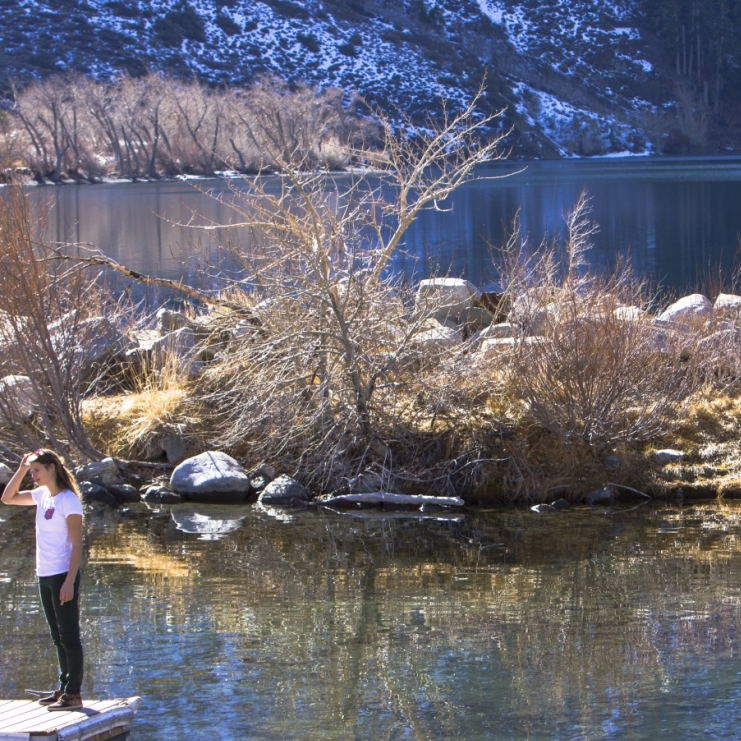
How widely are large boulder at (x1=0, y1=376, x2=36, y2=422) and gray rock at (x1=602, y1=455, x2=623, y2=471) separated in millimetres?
6768

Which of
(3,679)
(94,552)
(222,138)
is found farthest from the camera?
(222,138)

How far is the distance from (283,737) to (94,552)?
14.8ft

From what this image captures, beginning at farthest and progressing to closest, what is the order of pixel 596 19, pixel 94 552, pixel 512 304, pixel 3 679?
pixel 596 19
pixel 512 304
pixel 94 552
pixel 3 679

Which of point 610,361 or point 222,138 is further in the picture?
point 222,138

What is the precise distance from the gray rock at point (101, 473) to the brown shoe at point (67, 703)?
6.82 meters

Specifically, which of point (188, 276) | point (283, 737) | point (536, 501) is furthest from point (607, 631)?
point (188, 276)

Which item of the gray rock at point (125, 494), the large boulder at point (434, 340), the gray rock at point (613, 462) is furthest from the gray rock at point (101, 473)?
the gray rock at point (613, 462)

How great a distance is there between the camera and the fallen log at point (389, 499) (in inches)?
452

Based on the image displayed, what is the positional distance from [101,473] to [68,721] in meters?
7.29

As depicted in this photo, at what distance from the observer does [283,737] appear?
6.12 m

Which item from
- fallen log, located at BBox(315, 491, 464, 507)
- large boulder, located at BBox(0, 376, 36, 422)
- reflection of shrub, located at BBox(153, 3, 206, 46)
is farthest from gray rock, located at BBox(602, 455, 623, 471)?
reflection of shrub, located at BBox(153, 3, 206, 46)

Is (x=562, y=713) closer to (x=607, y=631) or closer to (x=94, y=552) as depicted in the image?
(x=607, y=631)

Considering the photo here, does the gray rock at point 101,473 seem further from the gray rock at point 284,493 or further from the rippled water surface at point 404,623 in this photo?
the gray rock at point 284,493

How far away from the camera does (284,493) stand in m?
11.8
